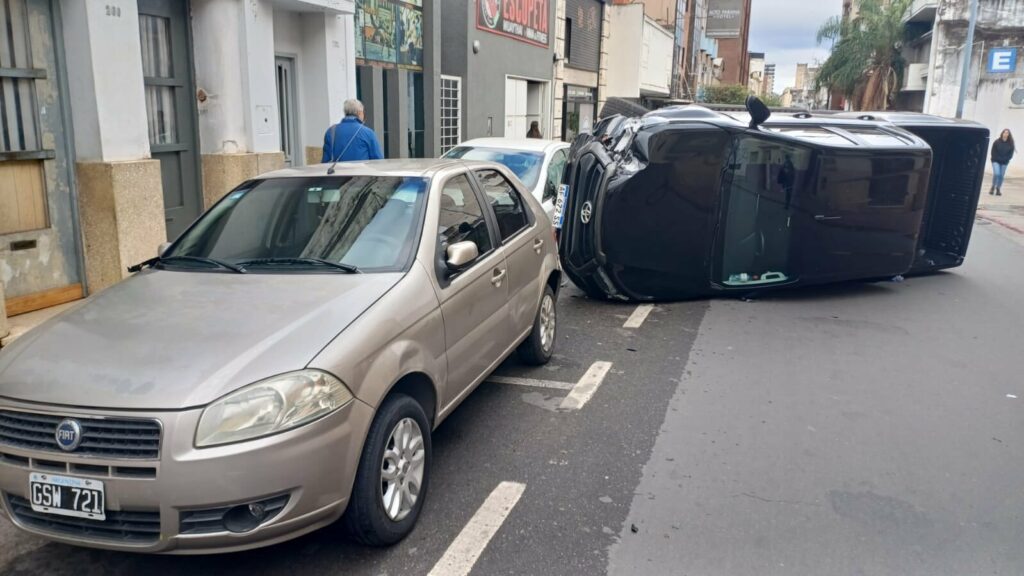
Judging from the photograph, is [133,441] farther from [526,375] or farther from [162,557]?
[526,375]

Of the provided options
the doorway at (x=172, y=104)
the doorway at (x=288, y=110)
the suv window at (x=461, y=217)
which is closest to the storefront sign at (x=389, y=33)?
the doorway at (x=288, y=110)

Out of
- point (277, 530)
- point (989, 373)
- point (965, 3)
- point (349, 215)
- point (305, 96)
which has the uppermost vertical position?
point (965, 3)

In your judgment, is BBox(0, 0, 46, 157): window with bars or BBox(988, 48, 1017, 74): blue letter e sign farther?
BBox(988, 48, 1017, 74): blue letter e sign

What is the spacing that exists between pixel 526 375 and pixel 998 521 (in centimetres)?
312

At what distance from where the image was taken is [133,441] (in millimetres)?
2902

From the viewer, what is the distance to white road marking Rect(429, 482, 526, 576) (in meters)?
3.43

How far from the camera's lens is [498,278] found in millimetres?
4863

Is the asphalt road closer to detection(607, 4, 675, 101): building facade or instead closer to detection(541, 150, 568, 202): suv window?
detection(541, 150, 568, 202): suv window

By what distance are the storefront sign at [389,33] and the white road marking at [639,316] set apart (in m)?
7.58

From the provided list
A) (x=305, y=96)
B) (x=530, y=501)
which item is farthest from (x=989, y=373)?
(x=305, y=96)

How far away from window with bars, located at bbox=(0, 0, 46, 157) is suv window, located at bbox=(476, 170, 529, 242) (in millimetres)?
4008

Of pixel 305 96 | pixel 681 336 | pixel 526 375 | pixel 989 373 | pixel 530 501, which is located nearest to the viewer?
pixel 530 501

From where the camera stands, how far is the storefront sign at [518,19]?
1828cm

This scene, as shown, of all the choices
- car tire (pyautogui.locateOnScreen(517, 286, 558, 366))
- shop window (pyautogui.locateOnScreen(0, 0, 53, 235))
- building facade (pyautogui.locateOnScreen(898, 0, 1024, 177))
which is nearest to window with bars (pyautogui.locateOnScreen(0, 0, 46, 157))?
shop window (pyautogui.locateOnScreen(0, 0, 53, 235))
